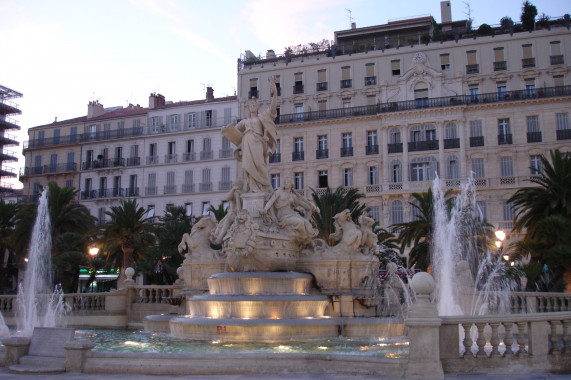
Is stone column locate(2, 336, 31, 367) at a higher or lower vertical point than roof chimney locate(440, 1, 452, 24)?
lower

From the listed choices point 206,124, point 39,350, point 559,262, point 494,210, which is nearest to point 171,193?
point 206,124

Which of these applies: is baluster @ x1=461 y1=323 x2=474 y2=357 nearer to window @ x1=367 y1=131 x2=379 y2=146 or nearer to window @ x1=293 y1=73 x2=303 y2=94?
window @ x1=367 y1=131 x2=379 y2=146

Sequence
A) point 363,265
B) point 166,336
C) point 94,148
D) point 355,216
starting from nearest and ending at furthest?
point 166,336 < point 363,265 < point 355,216 < point 94,148

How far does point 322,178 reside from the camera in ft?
173

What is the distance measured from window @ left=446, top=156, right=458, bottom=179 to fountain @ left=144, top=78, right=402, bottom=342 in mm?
31838

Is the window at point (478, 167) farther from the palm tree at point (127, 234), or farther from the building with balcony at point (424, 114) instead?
the palm tree at point (127, 234)

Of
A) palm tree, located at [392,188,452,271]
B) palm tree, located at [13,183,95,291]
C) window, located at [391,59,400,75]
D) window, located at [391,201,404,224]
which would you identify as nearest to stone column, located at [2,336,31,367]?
palm tree, located at [392,188,452,271]

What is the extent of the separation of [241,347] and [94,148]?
51.9 meters

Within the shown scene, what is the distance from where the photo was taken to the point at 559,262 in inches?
1009

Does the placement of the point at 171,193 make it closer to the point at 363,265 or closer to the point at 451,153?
the point at 451,153

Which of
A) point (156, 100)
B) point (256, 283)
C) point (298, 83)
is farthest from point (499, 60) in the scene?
point (256, 283)

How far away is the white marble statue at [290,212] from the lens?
17719mm

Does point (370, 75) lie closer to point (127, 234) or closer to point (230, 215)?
point (127, 234)

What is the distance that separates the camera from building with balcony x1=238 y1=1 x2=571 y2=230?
48156 millimetres
